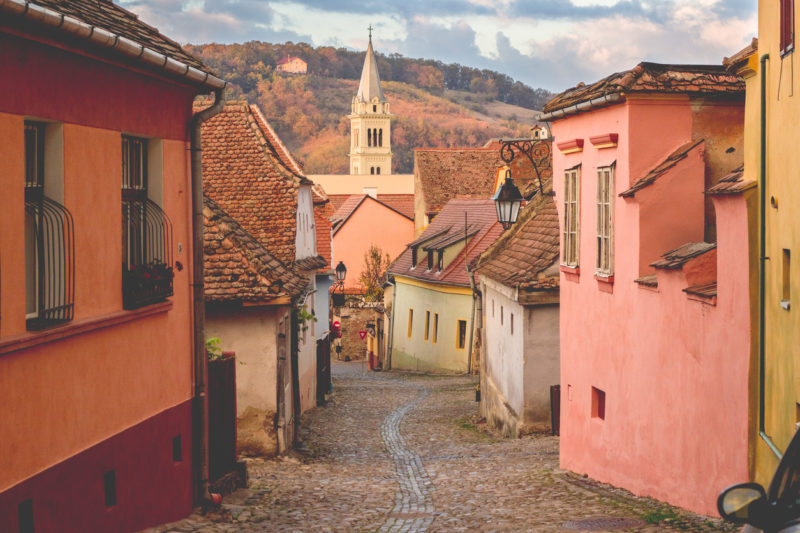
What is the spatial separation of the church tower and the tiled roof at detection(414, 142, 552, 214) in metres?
86.6

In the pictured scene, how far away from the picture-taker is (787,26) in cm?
834

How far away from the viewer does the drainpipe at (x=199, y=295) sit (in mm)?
11305

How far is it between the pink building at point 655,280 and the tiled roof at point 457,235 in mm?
22255

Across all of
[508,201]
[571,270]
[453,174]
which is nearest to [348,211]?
[453,174]

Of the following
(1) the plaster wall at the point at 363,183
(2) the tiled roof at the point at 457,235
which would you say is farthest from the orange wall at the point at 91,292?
(1) the plaster wall at the point at 363,183

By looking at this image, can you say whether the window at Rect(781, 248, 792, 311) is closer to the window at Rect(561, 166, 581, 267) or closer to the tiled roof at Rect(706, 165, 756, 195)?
the tiled roof at Rect(706, 165, 756, 195)

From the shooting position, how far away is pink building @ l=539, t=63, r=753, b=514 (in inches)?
396

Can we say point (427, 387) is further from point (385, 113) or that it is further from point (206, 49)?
point (206, 49)

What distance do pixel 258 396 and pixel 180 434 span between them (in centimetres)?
591

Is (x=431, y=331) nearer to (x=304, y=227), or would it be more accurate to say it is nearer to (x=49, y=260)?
(x=304, y=227)

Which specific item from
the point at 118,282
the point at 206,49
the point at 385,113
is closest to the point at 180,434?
the point at 118,282

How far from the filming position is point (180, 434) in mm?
11039

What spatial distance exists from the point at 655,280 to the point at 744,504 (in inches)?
303

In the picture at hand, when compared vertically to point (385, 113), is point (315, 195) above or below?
below
